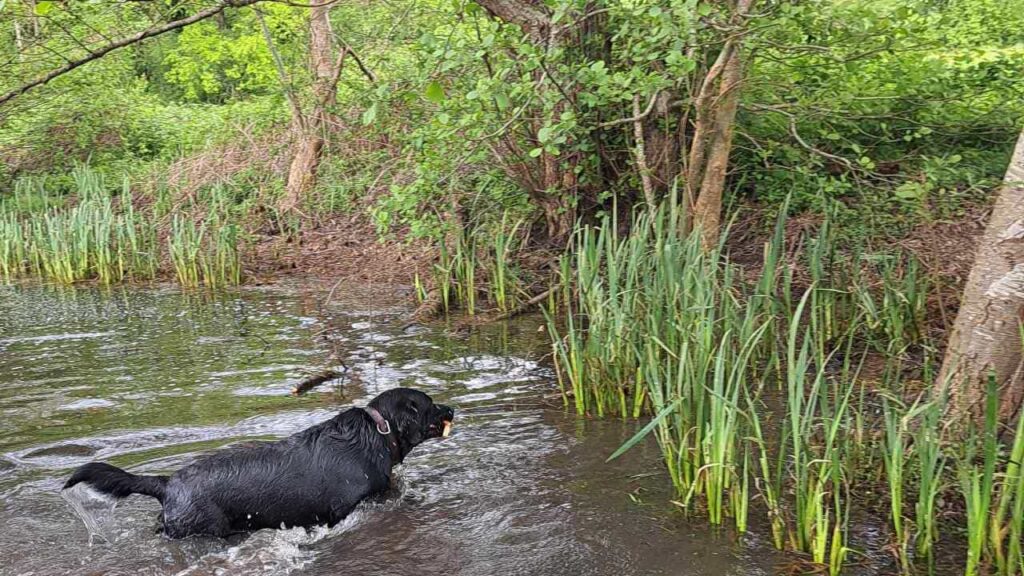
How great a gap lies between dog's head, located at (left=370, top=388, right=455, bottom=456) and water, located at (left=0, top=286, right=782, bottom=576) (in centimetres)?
30

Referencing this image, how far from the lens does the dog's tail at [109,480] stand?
3.92 m

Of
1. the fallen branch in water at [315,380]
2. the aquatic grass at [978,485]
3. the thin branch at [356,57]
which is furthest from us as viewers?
the thin branch at [356,57]

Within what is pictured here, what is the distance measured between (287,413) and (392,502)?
1699mm

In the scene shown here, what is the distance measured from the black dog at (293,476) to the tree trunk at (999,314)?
9.73 ft

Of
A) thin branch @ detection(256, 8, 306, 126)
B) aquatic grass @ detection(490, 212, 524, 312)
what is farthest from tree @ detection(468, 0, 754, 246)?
thin branch @ detection(256, 8, 306, 126)

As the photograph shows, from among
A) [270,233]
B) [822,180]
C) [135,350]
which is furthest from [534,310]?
[270,233]

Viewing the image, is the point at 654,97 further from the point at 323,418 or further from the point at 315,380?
the point at 323,418

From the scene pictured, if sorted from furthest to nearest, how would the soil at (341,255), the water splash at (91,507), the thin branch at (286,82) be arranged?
the thin branch at (286,82)
the soil at (341,255)
the water splash at (91,507)

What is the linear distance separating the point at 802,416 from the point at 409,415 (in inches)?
86.1

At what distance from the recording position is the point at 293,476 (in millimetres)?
4477

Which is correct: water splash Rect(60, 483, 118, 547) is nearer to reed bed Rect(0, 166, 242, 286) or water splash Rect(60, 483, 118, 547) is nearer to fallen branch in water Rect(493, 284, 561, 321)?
fallen branch in water Rect(493, 284, 561, 321)

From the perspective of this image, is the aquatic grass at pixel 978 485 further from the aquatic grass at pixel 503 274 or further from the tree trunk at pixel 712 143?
the aquatic grass at pixel 503 274

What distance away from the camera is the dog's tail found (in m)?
3.92

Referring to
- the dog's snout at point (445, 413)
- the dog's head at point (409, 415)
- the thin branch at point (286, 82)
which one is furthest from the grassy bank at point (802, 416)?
the thin branch at point (286, 82)
